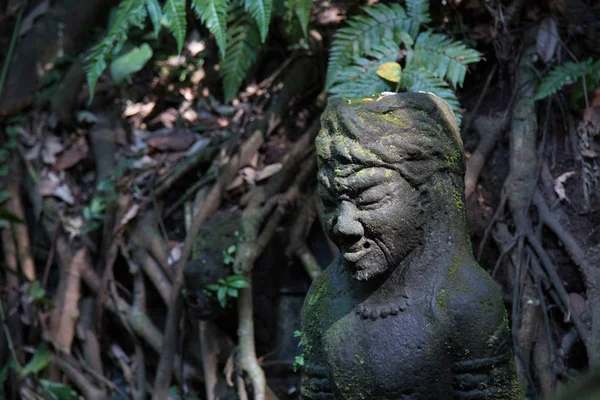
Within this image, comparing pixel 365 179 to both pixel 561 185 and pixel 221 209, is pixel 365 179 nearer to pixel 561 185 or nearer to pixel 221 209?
pixel 561 185

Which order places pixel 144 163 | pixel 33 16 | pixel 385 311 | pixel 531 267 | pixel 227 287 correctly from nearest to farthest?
pixel 385 311, pixel 531 267, pixel 227 287, pixel 144 163, pixel 33 16

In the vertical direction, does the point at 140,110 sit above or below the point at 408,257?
below

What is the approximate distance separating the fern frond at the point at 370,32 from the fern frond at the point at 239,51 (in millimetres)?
625

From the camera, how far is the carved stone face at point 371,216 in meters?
2.09

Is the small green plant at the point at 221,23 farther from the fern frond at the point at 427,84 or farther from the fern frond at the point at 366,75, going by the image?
the fern frond at the point at 427,84

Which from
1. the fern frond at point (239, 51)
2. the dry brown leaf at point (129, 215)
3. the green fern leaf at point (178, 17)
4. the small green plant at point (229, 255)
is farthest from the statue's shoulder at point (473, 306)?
the dry brown leaf at point (129, 215)

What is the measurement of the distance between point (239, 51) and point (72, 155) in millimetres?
1796

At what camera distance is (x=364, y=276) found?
2.17 m

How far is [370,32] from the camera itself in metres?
3.47

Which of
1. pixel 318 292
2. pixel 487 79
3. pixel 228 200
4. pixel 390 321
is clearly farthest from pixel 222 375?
pixel 487 79

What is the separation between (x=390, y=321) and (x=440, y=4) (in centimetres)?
225

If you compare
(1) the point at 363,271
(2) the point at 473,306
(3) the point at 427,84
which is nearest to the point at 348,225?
(1) the point at 363,271

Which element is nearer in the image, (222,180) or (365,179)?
(365,179)

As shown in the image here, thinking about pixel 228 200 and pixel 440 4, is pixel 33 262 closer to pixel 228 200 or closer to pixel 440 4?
pixel 228 200
